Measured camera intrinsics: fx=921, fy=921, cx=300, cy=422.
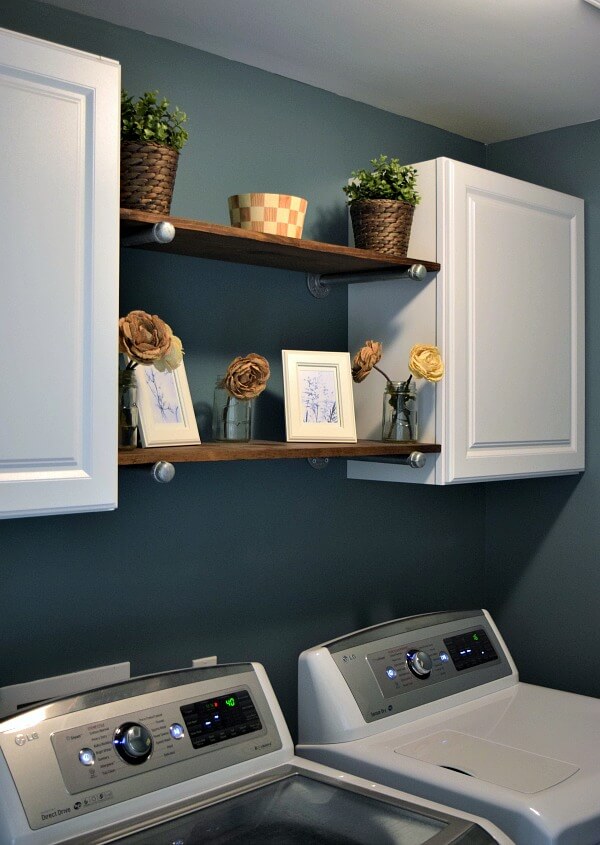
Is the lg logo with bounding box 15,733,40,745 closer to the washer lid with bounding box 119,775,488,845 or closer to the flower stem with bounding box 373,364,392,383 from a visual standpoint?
the washer lid with bounding box 119,775,488,845

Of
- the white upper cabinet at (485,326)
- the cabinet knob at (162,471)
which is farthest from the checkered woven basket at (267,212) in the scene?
the cabinet knob at (162,471)

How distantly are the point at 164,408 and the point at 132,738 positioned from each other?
62 centimetres

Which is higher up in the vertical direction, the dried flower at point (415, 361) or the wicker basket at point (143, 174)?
the wicker basket at point (143, 174)

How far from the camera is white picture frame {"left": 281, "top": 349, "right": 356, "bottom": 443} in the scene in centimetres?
211

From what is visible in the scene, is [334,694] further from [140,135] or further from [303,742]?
[140,135]

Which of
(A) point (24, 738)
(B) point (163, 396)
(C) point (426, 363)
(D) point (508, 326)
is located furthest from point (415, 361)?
(A) point (24, 738)

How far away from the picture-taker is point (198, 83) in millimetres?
2141

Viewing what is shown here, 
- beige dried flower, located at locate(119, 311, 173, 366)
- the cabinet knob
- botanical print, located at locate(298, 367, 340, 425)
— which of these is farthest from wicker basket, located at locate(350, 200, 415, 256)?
the cabinet knob

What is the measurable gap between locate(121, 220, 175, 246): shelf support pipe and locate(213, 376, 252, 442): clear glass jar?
36 centimetres

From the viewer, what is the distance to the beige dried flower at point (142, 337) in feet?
5.48

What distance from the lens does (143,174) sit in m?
1.74

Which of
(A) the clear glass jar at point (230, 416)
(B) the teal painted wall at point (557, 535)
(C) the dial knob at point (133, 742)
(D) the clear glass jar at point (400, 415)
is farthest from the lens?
(B) the teal painted wall at point (557, 535)

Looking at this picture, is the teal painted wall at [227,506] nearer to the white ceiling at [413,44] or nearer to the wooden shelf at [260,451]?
the white ceiling at [413,44]

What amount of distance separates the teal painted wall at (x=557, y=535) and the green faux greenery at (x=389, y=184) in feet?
2.46
